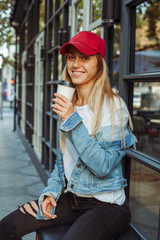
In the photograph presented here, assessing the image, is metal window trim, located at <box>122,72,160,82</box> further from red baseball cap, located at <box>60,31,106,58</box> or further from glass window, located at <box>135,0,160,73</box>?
glass window, located at <box>135,0,160,73</box>

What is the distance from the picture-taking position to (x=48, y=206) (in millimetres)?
1944

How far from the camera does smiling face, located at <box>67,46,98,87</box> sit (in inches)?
74.4

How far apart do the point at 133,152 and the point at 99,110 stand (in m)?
0.42

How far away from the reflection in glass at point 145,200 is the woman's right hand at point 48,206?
69 centimetres

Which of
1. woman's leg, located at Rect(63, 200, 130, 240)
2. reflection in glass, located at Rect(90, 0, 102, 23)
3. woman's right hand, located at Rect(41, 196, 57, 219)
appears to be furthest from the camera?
reflection in glass, located at Rect(90, 0, 102, 23)

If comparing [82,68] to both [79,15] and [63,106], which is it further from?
[79,15]

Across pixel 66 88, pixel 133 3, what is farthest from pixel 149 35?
pixel 66 88

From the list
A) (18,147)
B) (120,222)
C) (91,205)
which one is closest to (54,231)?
(91,205)

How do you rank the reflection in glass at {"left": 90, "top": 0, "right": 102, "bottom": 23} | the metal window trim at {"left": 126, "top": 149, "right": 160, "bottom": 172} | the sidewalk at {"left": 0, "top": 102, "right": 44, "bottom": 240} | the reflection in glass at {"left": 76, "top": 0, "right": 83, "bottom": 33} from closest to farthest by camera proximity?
the metal window trim at {"left": 126, "top": 149, "right": 160, "bottom": 172}
the reflection in glass at {"left": 90, "top": 0, "right": 102, "bottom": 23}
the reflection in glass at {"left": 76, "top": 0, "right": 83, "bottom": 33}
the sidewalk at {"left": 0, "top": 102, "right": 44, "bottom": 240}

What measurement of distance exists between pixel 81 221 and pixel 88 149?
1.15 feet

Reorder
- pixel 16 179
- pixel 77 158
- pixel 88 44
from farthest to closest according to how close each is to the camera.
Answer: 1. pixel 16 179
2. pixel 77 158
3. pixel 88 44

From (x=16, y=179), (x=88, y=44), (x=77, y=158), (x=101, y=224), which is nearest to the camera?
(x=101, y=224)

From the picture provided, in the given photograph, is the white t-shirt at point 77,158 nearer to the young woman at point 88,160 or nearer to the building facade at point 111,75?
the young woman at point 88,160

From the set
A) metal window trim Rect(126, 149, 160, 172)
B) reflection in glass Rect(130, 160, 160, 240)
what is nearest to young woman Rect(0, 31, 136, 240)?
metal window trim Rect(126, 149, 160, 172)
